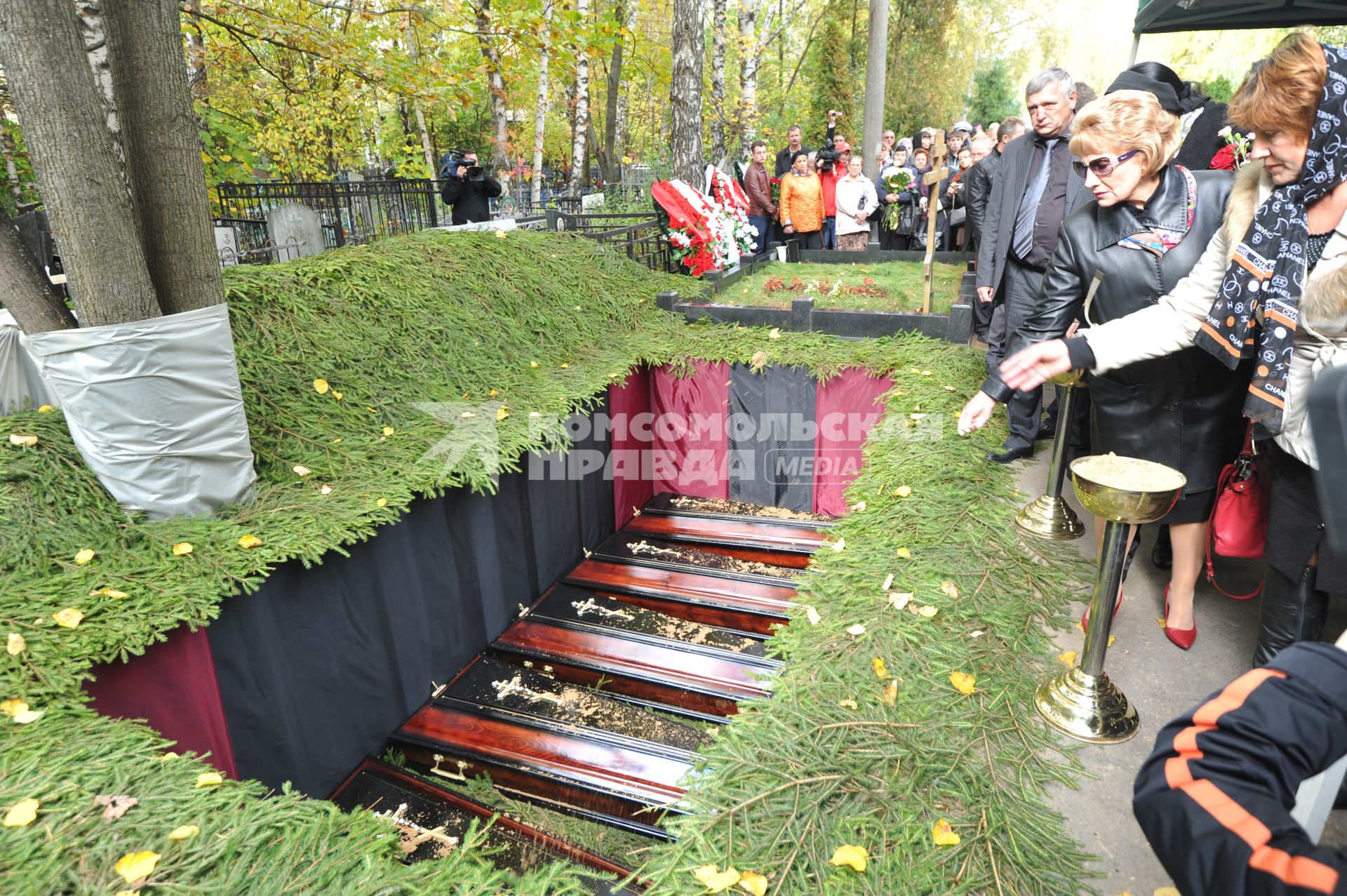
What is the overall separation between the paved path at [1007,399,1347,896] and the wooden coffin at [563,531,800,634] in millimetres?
1857

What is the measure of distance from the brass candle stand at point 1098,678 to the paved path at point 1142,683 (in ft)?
0.18

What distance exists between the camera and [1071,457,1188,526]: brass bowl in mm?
1959

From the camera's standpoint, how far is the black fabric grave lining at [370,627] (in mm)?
3031

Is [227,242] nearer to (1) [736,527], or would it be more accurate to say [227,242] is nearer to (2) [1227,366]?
(1) [736,527]

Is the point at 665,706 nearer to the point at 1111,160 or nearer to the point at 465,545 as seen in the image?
the point at 465,545

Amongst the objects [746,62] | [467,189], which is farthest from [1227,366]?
[746,62]

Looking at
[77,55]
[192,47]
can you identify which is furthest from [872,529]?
[192,47]

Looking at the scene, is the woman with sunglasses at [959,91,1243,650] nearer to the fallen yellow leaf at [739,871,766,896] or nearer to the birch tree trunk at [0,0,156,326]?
the fallen yellow leaf at [739,871,766,896]

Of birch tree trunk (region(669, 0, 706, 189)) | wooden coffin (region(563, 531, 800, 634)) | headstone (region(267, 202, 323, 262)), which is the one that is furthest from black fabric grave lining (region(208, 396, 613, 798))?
birch tree trunk (region(669, 0, 706, 189))

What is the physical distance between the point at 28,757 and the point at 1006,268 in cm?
504

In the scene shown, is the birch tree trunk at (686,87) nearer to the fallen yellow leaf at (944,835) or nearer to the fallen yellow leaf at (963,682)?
the fallen yellow leaf at (963,682)

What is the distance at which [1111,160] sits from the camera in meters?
A: 2.51

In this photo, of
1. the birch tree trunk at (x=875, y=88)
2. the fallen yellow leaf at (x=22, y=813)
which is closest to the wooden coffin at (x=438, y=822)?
the fallen yellow leaf at (x=22, y=813)

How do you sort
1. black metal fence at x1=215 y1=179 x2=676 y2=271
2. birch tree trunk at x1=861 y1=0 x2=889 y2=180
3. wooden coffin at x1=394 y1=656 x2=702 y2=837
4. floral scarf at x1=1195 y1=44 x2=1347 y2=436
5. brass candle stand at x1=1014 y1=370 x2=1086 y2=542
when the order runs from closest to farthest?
floral scarf at x1=1195 y1=44 x2=1347 y2=436
wooden coffin at x1=394 y1=656 x2=702 y2=837
brass candle stand at x1=1014 y1=370 x2=1086 y2=542
black metal fence at x1=215 y1=179 x2=676 y2=271
birch tree trunk at x1=861 y1=0 x2=889 y2=180
